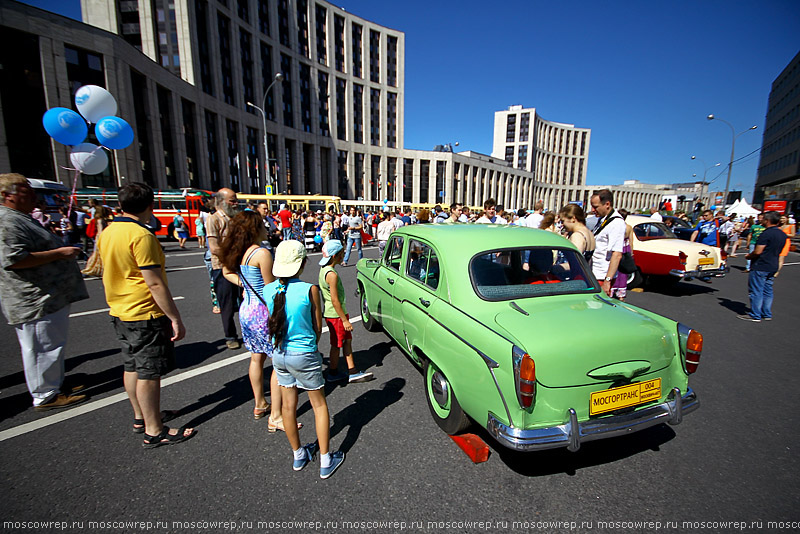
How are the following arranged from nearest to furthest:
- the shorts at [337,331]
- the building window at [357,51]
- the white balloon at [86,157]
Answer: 1. the shorts at [337,331]
2. the white balloon at [86,157]
3. the building window at [357,51]

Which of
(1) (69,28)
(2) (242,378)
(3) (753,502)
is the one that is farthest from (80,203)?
(3) (753,502)

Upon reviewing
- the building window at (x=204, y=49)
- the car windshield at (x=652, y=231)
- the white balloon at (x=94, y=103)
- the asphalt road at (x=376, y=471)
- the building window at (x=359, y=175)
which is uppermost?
the building window at (x=204, y=49)

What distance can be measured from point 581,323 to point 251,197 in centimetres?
2743

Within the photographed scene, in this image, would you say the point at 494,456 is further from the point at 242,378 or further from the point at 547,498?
the point at 242,378

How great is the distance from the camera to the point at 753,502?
2096 millimetres

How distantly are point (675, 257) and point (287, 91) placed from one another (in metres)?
48.6

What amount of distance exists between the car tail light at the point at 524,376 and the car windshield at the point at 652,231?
8236 millimetres

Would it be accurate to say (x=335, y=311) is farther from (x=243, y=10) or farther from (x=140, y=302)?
(x=243, y=10)

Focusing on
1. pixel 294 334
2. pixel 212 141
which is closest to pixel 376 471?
pixel 294 334

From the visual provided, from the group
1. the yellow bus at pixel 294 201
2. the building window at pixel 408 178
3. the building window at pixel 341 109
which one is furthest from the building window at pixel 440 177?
the yellow bus at pixel 294 201

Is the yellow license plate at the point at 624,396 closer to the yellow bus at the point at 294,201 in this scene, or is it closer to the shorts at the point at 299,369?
the shorts at the point at 299,369

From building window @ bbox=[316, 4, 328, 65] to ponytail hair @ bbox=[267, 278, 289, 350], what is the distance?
187 feet

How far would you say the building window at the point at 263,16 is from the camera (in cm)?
4000

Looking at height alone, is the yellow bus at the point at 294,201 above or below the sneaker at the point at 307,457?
above
